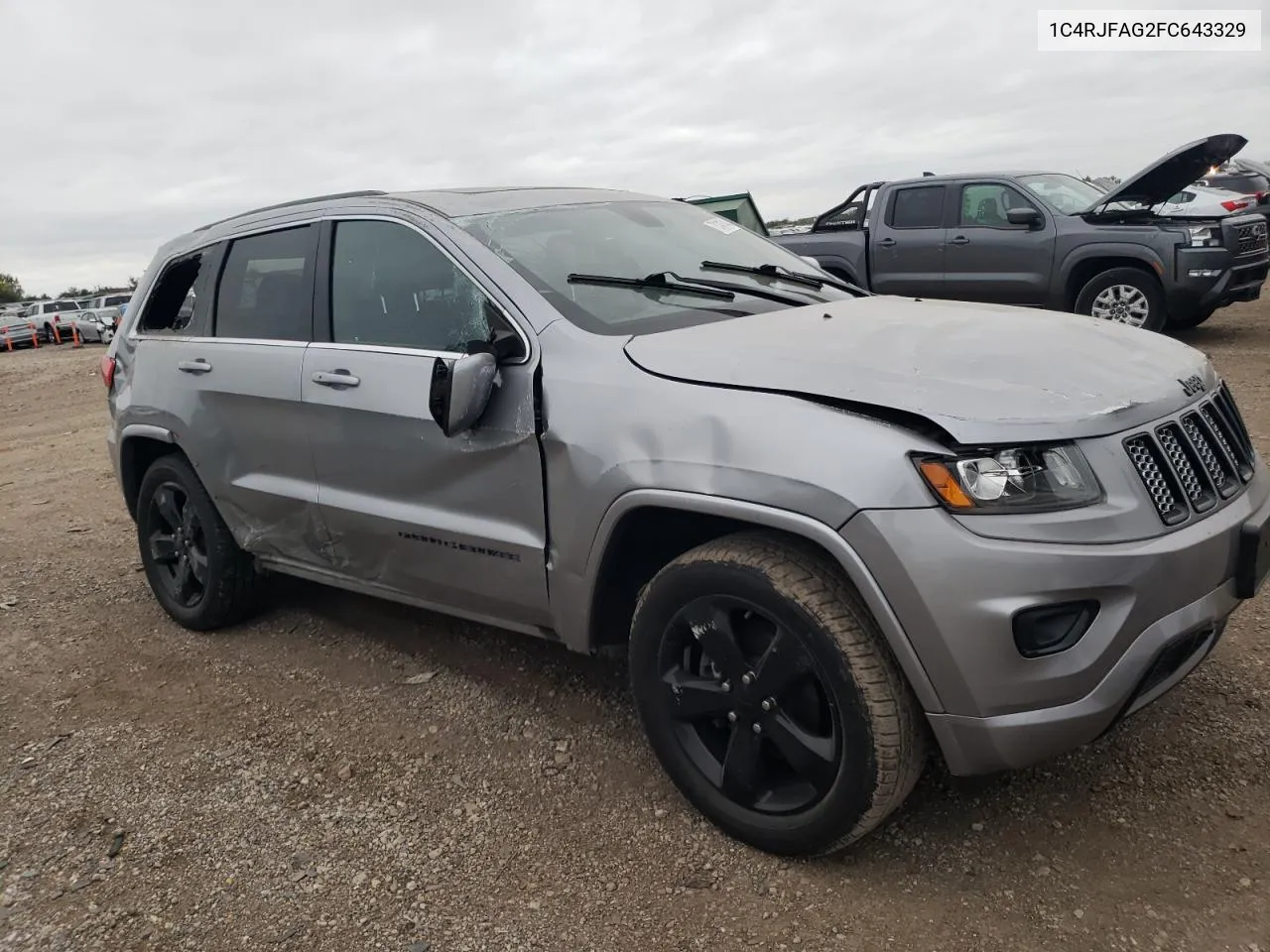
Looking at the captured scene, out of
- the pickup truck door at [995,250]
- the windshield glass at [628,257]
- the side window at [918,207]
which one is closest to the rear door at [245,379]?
the windshield glass at [628,257]

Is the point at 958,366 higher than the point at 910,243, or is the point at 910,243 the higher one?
the point at 910,243

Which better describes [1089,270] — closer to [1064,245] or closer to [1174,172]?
[1064,245]

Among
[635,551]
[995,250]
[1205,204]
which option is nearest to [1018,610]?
A: [635,551]

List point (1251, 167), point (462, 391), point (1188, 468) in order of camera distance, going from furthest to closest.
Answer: point (1251, 167) < point (462, 391) < point (1188, 468)

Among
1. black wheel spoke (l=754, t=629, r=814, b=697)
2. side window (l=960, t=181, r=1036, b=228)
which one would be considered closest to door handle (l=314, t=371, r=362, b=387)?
black wheel spoke (l=754, t=629, r=814, b=697)

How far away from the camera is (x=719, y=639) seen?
2578 millimetres

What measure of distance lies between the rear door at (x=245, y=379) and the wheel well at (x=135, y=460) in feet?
0.81

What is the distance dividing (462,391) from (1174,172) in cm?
855

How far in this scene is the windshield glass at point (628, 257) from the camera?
305 centimetres

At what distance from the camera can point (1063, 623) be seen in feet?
7.21

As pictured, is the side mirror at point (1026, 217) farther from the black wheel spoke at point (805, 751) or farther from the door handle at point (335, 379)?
the black wheel spoke at point (805, 751)

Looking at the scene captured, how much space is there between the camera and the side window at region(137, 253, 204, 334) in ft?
14.4

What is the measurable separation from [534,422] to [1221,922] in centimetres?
204

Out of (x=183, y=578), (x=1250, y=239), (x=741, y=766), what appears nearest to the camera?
(x=741, y=766)
